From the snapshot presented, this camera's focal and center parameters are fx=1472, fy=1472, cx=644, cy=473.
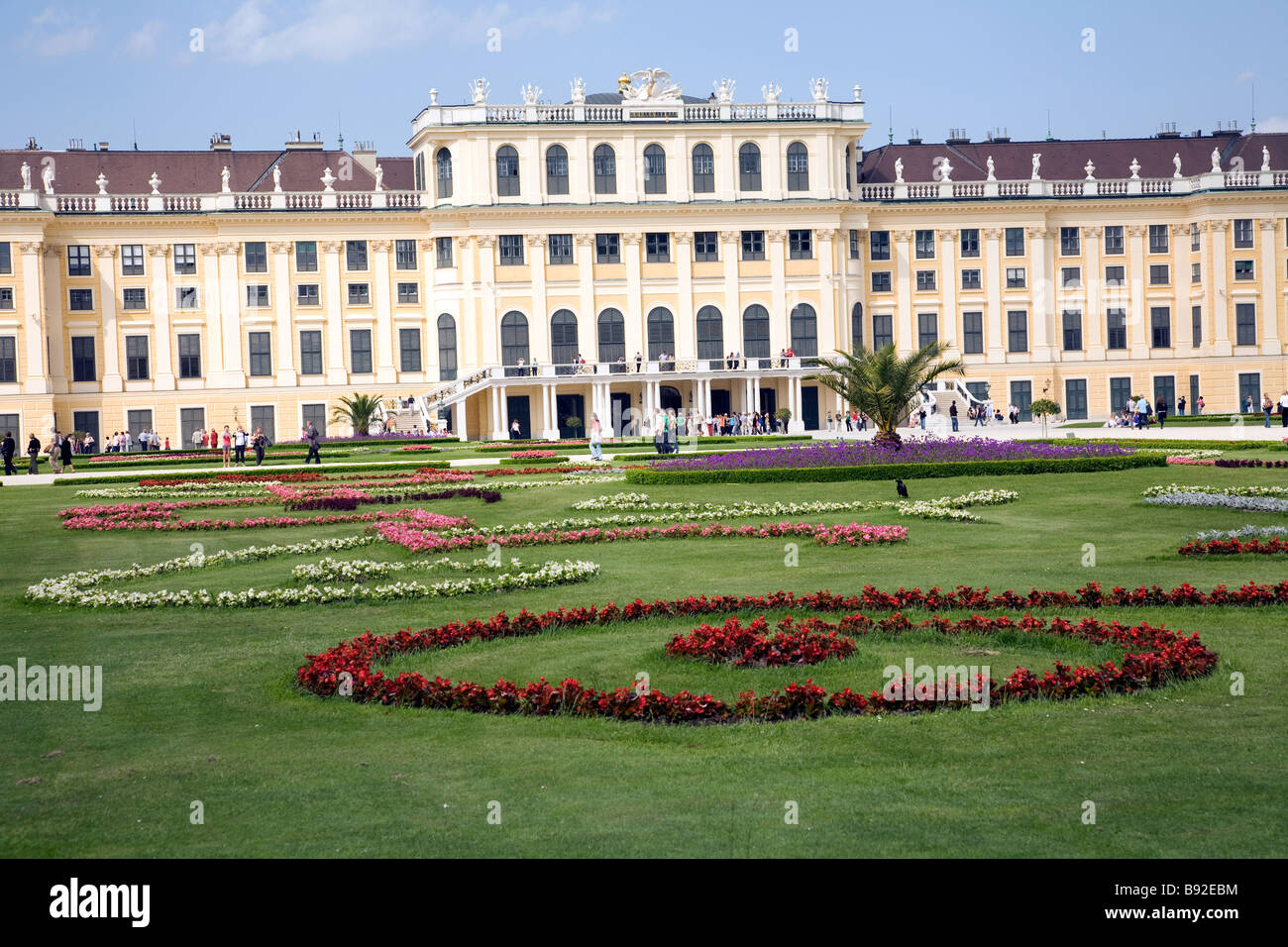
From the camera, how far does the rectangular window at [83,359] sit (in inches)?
2749

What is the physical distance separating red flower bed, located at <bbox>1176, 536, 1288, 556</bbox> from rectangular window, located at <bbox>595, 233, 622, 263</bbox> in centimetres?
5492

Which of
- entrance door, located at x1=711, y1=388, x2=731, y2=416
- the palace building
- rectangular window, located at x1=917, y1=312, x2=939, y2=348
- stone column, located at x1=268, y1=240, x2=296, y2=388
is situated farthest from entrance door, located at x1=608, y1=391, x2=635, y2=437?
rectangular window, located at x1=917, y1=312, x2=939, y2=348

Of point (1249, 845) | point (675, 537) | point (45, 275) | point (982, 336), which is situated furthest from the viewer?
point (982, 336)

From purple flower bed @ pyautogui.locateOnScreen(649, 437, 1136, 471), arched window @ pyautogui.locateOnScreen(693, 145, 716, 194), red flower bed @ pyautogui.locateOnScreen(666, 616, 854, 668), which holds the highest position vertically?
arched window @ pyautogui.locateOnScreen(693, 145, 716, 194)

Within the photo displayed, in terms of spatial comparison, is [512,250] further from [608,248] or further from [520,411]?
[520,411]

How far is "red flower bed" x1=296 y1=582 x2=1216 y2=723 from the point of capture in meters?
10.7

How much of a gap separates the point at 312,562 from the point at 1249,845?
596 inches

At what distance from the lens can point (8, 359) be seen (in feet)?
223

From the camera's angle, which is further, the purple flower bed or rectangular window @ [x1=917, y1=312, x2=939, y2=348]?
rectangular window @ [x1=917, y1=312, x2=939, y2=348]

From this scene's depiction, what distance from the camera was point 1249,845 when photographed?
7.58 metres

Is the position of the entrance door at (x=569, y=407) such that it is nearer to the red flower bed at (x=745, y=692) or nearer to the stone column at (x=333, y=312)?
the stone column at (x=333, y=312)

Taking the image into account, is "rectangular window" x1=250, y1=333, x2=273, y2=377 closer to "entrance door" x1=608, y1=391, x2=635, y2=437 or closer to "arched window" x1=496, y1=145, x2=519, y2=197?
"arched window" x1=496, y1=145, x2=519, y2=197
